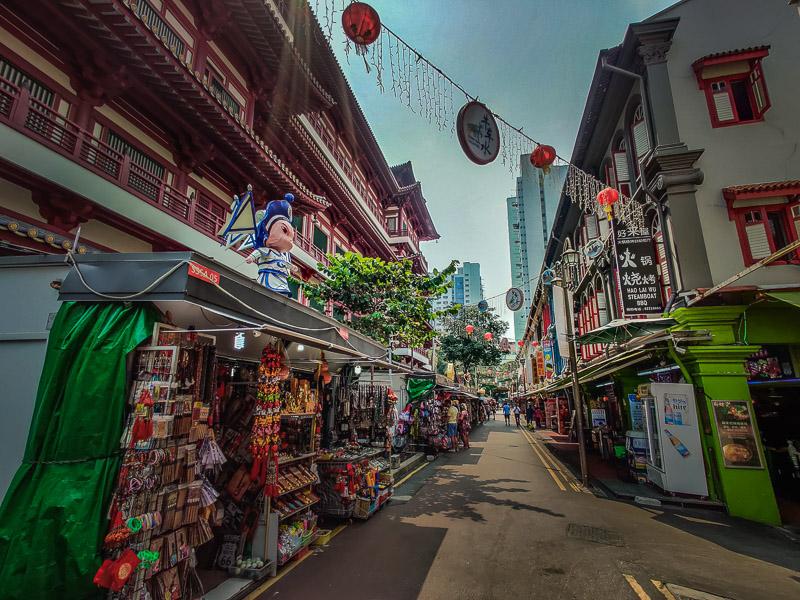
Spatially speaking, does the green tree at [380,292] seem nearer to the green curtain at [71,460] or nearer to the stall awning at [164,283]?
the stall awning at [164,283]

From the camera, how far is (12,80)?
23.0 feet

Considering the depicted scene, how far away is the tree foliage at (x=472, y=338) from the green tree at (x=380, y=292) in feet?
67.7

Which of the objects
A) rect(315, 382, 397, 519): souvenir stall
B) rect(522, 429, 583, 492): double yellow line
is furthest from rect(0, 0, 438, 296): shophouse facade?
rect(522, 429, 583, 492): double yellow line

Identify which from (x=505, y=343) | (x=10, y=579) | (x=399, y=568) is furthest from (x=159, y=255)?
(x=505, y=343)

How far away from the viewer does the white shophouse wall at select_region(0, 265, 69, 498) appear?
363cm

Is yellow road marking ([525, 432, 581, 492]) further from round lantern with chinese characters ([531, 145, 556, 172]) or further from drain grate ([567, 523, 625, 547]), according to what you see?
round lantern with chinese characters ([531, 145, 556, 172])

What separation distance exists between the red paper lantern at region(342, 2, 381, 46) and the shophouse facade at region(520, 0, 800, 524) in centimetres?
843

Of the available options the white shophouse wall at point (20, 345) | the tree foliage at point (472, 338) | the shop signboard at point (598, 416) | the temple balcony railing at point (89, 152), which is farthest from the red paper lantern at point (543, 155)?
the tree foliage at point (472, 338)

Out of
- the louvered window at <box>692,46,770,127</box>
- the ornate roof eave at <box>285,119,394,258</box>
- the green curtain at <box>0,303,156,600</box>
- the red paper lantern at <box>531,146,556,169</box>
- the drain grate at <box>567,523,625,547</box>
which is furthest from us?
the ornate roof eave at <box>285,119,394,258</box>

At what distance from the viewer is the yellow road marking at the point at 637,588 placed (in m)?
4.55

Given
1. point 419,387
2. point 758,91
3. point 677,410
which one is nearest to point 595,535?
point 677,410

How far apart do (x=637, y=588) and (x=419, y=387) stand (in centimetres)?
1008

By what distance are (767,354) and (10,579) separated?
1411 cm

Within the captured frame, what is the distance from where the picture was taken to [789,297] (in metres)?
7.33
